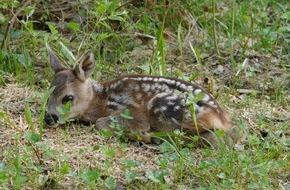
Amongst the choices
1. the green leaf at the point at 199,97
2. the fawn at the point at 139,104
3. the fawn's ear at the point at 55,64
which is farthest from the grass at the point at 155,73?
the green leaf at the point at 199,97

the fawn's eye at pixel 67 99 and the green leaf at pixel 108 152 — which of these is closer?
the green leaf at pixel 108 152

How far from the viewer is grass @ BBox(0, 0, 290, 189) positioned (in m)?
6.41

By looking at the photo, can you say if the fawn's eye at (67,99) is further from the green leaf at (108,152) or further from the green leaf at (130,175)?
the green leaf at (130,175)

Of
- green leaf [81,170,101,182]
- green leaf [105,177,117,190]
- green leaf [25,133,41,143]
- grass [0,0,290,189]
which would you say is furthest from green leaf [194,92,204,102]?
green leaf [25,133,41,143]

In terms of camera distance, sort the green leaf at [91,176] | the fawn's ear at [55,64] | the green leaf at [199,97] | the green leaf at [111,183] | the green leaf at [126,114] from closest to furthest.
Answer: the green leaf at [91,176]
the green leaf at [111,183]
the green leaf at [199,97]
the green leaf at [126,114]
the fawn's ear at [55,64]

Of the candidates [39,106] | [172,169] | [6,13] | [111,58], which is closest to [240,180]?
[172,169]

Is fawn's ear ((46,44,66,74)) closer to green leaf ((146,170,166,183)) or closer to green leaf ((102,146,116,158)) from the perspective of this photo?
green leaf ((102,146,116,158))

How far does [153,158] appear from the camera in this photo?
22.8 feet

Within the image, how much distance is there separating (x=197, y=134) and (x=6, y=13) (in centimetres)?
319

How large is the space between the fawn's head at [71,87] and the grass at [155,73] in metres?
0.18

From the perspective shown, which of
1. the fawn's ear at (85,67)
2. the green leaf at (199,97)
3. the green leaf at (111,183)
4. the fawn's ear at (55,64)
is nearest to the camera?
the green leaf at (111,183)

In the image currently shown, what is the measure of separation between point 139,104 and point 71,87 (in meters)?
0.68

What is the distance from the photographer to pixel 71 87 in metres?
7.84

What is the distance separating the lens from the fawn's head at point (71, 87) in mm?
7664
